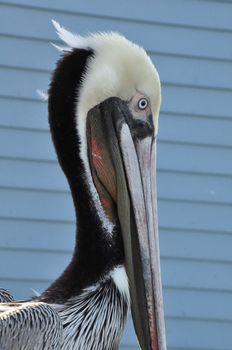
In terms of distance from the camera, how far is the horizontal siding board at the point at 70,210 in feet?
24.6

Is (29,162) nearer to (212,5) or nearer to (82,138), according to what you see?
(212,5)

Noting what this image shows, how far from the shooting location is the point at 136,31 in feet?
25.4

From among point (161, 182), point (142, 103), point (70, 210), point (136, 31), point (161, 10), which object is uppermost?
point (161, 10)

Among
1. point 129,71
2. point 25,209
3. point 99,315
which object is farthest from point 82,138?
point 25,209

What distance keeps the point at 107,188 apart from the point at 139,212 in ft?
0.63

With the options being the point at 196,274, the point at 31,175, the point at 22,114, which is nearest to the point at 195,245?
the point at 196,274

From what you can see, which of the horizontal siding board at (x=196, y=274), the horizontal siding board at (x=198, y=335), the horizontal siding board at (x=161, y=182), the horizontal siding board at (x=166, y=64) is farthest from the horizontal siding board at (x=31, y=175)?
the horizontal siding board at (x=198, y=335)

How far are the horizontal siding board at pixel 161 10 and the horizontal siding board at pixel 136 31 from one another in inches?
1.4

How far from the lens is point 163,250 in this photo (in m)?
7.77

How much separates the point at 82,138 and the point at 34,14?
10.6 feet

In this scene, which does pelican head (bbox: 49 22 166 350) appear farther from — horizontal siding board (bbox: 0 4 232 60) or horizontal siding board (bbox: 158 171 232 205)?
horizontal siding board (bbox: 158 171 232 205)

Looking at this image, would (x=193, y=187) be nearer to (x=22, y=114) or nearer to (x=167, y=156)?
(x=167, y=156)

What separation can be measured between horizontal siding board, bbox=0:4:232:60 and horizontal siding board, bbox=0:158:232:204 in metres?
0.73

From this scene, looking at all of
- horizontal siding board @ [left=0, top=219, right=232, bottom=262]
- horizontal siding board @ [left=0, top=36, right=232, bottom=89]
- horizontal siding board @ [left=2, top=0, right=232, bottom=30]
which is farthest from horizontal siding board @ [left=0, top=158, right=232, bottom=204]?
horizontal siding board @ [left=2, top=0, right=232, bottom=30]
